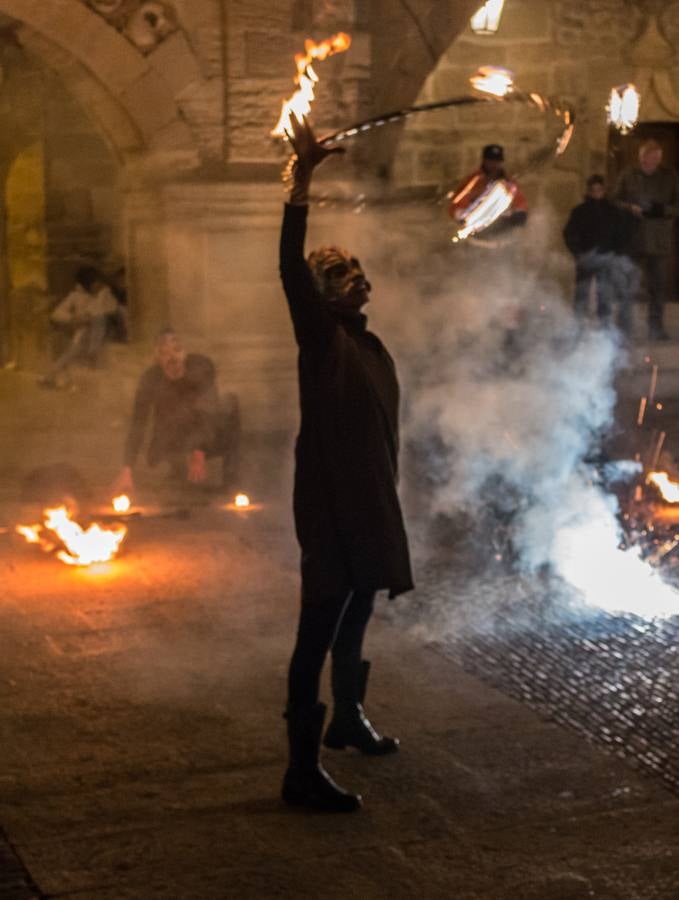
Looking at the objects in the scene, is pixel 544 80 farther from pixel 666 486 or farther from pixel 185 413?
pixel 666 486

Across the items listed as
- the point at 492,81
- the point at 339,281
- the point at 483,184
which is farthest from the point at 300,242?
the point at 492,81

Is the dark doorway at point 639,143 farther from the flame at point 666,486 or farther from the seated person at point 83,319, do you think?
the flame at point 666,486

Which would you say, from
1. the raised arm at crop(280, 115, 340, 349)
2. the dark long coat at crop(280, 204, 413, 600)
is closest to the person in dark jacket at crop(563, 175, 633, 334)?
the dark long coat at crop(280, 204, 413, 600)

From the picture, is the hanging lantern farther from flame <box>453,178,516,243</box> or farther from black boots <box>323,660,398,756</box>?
black boots <box>323,660,398,756</box>

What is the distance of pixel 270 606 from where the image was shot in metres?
6.91

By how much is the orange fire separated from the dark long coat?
3.23 metres

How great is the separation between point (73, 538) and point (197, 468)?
1859 millimetres

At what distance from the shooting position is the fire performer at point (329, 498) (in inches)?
181

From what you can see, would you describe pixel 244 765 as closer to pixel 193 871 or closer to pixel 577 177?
pixel 193 871

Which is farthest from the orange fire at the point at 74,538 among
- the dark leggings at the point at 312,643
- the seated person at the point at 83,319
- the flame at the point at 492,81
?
the seated person at the point at 83,319

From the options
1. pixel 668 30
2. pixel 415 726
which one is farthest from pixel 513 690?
pixel 668 30

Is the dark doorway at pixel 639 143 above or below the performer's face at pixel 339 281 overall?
above

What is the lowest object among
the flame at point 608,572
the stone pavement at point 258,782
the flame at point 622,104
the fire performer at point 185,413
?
the stone pavement at point 258,782

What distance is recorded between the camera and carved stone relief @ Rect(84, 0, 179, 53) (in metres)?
10.9
